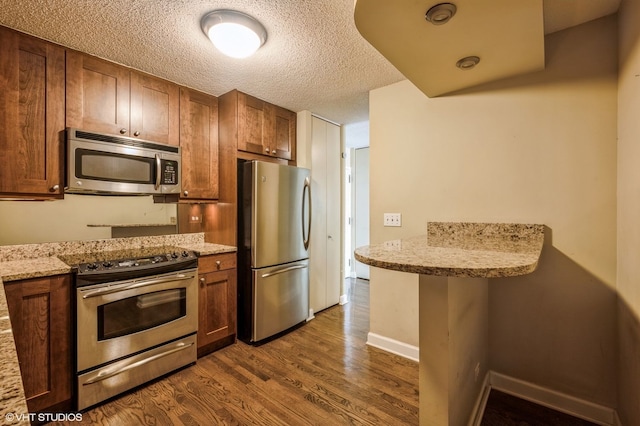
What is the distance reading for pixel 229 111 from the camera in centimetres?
270

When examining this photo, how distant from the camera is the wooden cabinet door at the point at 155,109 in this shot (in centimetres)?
226

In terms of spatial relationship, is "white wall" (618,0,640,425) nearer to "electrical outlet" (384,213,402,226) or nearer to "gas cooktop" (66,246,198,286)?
"electrical outlet" (384,213,402,226)

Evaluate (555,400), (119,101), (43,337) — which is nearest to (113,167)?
(119,101)

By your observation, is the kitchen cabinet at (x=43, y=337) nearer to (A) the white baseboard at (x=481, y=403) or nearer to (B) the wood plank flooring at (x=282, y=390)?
(B) the wood plank flooring at (x=282, y=390)

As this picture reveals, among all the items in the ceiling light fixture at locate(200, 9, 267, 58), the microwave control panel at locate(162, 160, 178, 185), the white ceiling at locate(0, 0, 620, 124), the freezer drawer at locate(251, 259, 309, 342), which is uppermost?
the white ceiling at locate(0, 0, 620, 124)

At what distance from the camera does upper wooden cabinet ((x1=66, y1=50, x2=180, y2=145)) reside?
1.99 meters

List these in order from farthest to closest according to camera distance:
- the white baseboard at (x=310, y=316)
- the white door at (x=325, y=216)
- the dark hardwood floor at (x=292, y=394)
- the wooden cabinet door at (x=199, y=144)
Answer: the white door at (x=325, y=216) → the white baseboard at (x=310, y=316) → the wooden cabinet door at (x=199, y=144) → the dark hardwood floor at (x=292, y=394)

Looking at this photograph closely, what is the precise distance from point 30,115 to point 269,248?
6.12 feet

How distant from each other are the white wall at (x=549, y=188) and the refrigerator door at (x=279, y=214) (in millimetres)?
1185

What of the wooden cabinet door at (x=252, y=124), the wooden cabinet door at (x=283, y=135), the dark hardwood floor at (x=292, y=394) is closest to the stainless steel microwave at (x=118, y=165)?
the wooden cabinet door at (x=252, y=124)

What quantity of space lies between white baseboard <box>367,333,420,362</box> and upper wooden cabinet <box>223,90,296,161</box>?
2.01 metres

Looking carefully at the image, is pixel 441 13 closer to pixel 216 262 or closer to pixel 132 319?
pixel 216 262

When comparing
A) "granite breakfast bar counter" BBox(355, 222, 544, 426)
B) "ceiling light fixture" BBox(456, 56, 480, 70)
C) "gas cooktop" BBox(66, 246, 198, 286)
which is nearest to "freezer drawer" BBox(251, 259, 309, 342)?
"gas cooktop" BBox(66, 246, 198, 286)

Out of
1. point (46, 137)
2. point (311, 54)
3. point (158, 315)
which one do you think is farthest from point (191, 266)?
point (311, 54)
